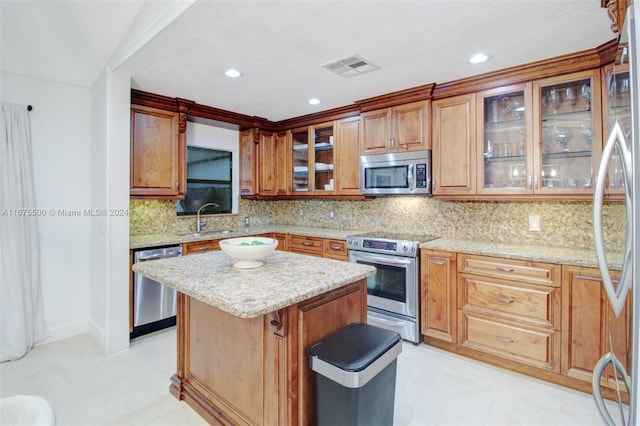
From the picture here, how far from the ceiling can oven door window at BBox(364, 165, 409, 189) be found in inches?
31.0

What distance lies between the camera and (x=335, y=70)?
2.72m

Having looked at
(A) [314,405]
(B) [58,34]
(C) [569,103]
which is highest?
(B) [58,34]

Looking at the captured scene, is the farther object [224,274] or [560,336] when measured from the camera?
[560,336]

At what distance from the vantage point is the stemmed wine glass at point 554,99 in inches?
102

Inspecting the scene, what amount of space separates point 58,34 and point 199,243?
2.12 metres

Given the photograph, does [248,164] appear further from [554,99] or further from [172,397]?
[554,99]

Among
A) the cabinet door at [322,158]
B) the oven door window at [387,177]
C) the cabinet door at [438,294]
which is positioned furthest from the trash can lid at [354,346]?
the cabinet door at [322,158]

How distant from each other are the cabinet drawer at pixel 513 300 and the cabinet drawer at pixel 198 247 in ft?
8.34

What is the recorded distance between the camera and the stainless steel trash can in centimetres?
141

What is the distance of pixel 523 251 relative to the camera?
2.56 metres

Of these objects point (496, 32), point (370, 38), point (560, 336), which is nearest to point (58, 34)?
point (370, 38)

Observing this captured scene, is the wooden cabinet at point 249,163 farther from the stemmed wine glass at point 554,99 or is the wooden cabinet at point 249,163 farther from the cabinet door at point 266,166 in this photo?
the stemmed wine glass at point 554,99

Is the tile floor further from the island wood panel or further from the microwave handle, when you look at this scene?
the microwave handle

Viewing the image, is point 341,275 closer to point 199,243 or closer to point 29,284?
point 199,243
